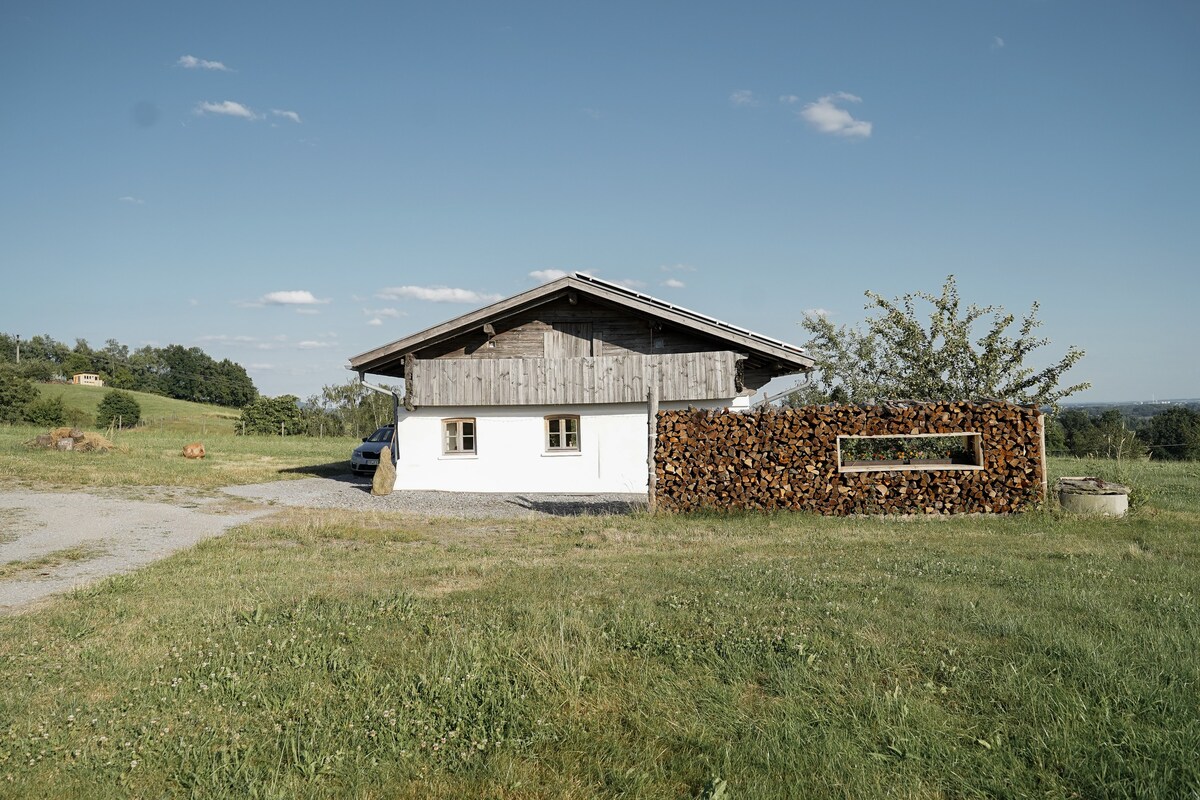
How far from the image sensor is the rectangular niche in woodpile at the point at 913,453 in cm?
1365

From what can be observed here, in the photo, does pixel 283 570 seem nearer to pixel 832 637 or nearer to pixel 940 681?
pixel 832 637

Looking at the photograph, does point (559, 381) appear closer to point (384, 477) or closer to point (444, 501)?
point (444, 501)

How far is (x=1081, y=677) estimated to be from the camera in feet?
15.3

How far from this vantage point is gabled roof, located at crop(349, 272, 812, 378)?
19594 mm

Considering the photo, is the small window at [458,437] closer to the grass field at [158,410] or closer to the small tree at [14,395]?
the grass field at [158,410]

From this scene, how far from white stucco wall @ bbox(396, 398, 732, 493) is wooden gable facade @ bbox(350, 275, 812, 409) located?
48cm

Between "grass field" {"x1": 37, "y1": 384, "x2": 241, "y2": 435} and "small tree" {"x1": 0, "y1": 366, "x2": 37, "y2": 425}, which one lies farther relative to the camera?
"grass field" {"x1": 37, "y1": 384, "x2": 241, "y2": 435}

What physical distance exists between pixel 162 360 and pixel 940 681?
490 feet

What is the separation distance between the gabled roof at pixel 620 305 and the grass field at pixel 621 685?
37.9ft

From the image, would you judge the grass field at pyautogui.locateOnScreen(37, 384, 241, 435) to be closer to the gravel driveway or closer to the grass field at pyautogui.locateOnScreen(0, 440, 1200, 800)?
the gravel driveway

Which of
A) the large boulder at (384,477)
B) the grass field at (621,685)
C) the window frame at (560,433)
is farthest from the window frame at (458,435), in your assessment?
the grass field at (621,685)

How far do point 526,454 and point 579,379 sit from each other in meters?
2.48

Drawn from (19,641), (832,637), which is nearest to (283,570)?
(19,641)

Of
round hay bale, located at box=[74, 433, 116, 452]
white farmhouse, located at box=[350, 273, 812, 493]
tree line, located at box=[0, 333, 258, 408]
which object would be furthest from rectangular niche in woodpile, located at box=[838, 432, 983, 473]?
tree line, located at box=[0, 333, 258, 408]
